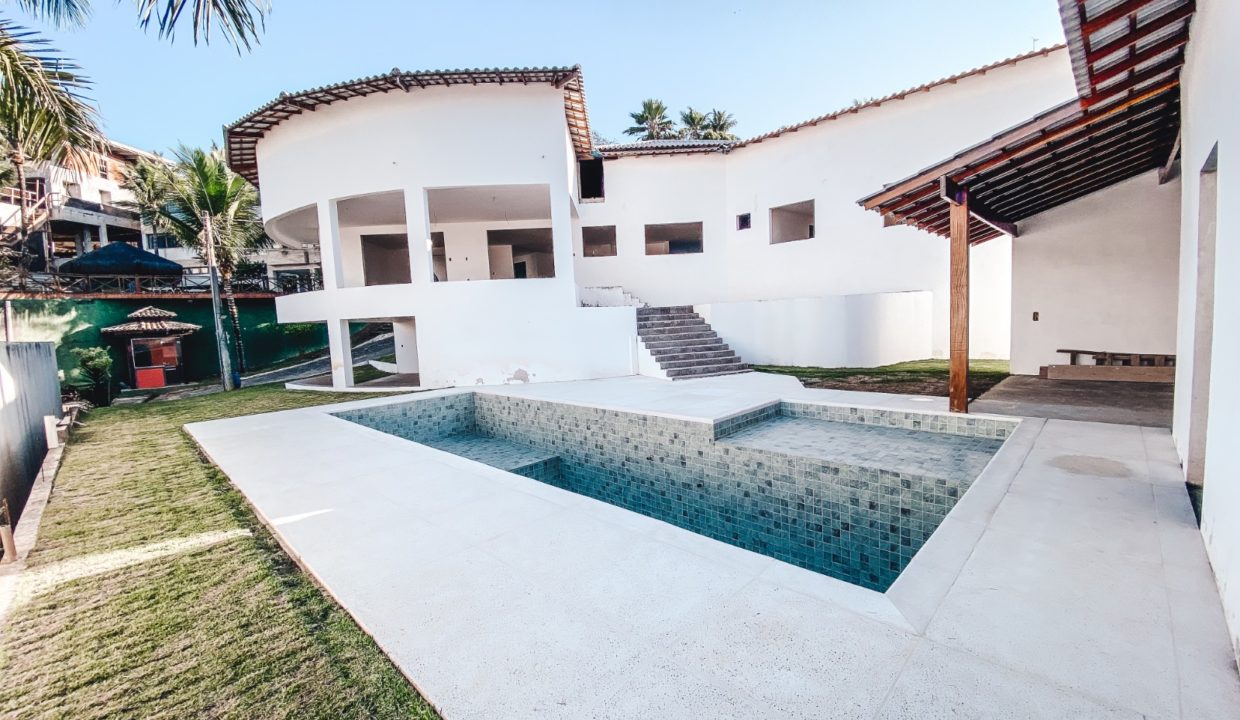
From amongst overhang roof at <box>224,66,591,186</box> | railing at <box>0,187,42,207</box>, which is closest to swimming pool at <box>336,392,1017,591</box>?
overhang roof at <box>224,66,591,186</box>

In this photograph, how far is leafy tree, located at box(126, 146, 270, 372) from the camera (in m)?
15.8

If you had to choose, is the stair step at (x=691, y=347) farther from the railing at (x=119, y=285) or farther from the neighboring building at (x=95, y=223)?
the neighboring building at (x=95, y=223)

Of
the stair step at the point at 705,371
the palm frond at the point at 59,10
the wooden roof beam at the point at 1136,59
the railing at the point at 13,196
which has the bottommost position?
the stair step at the point at 705,371

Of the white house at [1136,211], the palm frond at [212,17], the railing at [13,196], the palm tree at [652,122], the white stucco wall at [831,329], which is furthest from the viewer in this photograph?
the palm tree at [652,122]

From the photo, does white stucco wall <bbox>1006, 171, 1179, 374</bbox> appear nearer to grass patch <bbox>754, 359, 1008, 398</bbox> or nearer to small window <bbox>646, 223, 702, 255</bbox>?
grass patch <bbox>754, 359, 1008, 398</bbox>

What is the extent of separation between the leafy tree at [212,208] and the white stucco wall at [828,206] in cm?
1131

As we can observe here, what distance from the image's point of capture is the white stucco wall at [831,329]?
12062mm

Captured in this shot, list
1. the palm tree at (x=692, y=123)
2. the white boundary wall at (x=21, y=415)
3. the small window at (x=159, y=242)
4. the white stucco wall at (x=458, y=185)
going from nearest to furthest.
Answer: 1. the white boundary wall at (x=21, y=415)
2. the white stucco wall at (x=458, y=185)
3. the small window at (x=159, y=242)
4. the palm tree at (x=692, y=123)

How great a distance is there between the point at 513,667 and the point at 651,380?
9.02 meters

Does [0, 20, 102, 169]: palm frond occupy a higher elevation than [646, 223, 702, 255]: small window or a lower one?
lower

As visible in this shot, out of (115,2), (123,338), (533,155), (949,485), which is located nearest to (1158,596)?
(949,485)

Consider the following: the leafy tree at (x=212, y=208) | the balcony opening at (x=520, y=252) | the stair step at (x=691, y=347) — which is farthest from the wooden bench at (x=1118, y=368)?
the leafy tree at (x=212, y=208)

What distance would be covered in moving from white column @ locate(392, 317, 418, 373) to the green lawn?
37.9 ft

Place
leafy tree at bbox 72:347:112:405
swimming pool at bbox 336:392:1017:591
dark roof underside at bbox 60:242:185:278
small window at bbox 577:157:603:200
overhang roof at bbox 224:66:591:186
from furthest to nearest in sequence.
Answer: dark roof underside at bbox 60:242:185:278, small window at bbox 577:157:603:200, leafy tree at bbox 72:347:112:405, overhang roof at bbox 224:66:591:186, swimming pool at bbox 336:392:1017:591
